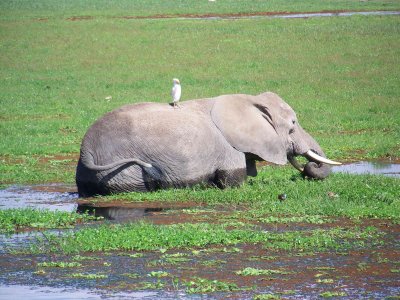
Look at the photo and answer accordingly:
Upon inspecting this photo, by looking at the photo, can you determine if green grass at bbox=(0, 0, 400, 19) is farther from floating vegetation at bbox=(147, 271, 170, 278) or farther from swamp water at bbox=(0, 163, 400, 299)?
floating vegetation at bbox=(147, 271, 170, 278)

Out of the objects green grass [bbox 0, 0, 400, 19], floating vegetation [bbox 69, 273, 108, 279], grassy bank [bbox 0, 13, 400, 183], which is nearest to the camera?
floating vegetation [bbox 69, 273, 108, 279]

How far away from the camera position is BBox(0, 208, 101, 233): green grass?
11.8m

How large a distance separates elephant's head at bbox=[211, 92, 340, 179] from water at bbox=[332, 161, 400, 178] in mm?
910

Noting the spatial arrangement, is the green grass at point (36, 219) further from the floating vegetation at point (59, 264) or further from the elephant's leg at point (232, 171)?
the elephant's leg at point (232, 171)

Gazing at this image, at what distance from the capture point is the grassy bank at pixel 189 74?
62.9ft

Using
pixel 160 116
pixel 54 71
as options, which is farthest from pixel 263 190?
pixel 54 71

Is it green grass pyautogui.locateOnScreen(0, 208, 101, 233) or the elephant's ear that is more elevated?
the elephant's ear

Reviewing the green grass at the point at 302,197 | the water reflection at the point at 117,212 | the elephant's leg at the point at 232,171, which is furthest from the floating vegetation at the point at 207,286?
the elephant's leg at the point at 232,171

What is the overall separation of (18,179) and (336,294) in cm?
770

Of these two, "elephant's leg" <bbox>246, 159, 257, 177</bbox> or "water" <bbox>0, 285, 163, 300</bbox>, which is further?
"elephant's leg" <bbox>246, 159, 257, 177</bbox>

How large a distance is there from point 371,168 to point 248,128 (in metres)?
2.86

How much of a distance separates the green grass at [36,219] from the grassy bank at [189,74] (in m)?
3.31

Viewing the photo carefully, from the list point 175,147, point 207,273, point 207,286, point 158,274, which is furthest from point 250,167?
point 207,286

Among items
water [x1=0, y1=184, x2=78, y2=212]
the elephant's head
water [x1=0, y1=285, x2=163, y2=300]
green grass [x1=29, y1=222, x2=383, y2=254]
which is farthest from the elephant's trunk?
water [x1=0, y1=285, x2=163, y2=300]
